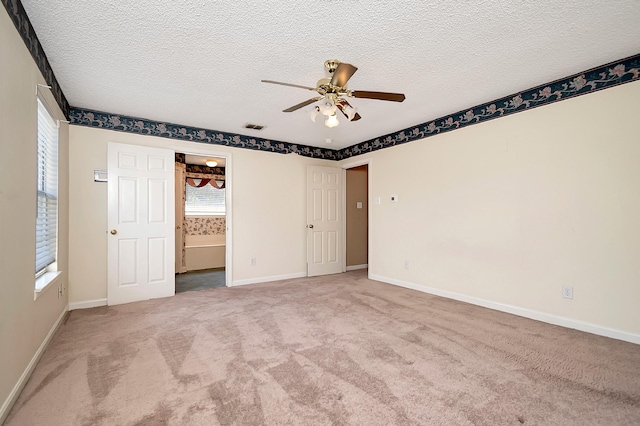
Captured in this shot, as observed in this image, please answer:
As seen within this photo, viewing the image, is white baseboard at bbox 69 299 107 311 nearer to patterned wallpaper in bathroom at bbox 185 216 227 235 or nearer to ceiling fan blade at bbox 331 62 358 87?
patterned wallpaper in bathroom at bbox 185 216 227 235

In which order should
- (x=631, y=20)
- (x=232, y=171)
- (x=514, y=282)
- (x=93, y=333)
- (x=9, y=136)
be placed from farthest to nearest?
1. (x=232, y=171)
2. (x=514, y=282)
3. (x=93, y=333)
4. (x=631, y=20)
5. (x=9, y=136)

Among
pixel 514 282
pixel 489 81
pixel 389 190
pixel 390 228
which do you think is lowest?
pixel 514 282

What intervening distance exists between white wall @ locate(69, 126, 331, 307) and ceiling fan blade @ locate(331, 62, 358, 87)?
294 centimetres

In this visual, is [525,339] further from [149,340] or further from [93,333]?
[93,333]

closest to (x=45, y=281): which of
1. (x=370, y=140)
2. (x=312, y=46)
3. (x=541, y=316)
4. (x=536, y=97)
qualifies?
(x=312, y=46)

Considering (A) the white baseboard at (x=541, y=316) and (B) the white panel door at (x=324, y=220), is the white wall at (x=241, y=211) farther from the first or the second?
(A) the white baseboard at (x=541, y=316)

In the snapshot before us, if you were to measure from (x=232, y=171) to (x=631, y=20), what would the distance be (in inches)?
180

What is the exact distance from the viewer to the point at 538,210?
122 inches

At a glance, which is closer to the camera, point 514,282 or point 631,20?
point 631,20

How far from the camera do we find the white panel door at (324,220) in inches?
215

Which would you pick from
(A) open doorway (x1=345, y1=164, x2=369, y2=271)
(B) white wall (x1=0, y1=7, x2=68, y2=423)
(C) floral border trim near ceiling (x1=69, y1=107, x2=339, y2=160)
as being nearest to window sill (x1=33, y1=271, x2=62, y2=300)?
(B) white wall (x1=0, y1=7, x2=68, y2=423)

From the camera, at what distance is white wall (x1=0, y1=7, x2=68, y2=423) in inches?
64.7

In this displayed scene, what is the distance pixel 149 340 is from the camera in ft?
8.66

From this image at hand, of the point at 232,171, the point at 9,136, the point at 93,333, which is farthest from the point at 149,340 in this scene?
the point at 232,171
